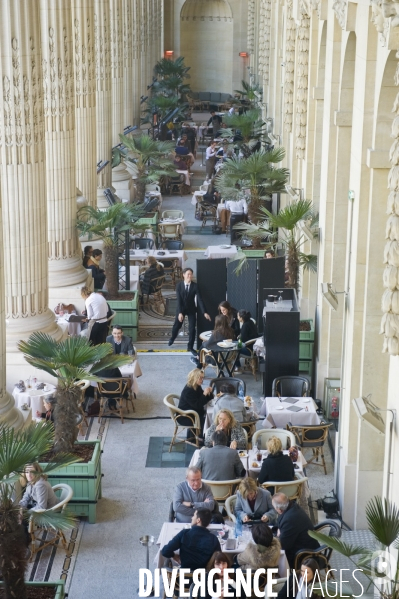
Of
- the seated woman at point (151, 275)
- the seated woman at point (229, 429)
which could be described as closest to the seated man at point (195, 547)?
the seated woman at point (229, 429)

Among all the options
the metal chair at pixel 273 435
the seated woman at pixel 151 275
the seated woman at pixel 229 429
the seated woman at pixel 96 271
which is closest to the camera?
the seated woman at pixel 229 429

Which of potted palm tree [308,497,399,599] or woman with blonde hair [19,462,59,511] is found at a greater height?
potted palm tree [308,497,399,599]

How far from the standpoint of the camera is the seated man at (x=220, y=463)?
11930mm

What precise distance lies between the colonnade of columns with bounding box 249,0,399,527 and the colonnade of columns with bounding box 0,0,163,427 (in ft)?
12.6

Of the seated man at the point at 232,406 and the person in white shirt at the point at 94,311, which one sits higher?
the person in white shirt at the point at 94,311

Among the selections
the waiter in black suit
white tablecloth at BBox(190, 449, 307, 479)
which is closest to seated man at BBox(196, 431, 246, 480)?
white tablecloth at BBox(190, 449, 307, 479)

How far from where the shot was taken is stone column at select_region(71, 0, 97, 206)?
2052 centimetres

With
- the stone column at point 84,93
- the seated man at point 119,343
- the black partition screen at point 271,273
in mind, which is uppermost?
the stone column at point 84,93

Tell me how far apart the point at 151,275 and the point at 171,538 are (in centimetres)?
965

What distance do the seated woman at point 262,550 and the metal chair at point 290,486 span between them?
1817mm

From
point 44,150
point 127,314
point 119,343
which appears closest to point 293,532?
point 119,343

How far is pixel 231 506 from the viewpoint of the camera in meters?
11.4

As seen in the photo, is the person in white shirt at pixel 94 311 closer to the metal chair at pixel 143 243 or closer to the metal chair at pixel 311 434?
the metal chair at pixel 311 434

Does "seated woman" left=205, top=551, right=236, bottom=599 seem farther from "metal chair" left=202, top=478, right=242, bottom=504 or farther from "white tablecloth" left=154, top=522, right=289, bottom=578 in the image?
"metal chair" left=202, top=478, right=242, bottom=504
